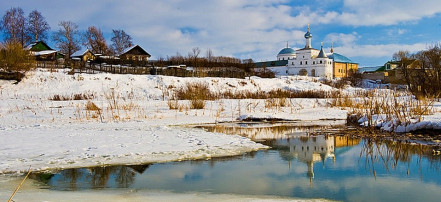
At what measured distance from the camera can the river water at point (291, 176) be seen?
4.16 m

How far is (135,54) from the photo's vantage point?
52031 mm

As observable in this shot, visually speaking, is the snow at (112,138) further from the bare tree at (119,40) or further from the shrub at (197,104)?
the bare tree at (119,40)

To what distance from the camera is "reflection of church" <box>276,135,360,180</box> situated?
6.07m

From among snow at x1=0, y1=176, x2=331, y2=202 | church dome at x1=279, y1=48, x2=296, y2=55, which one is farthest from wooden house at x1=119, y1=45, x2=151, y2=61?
snow at x1=0, y1=176, x2=331, y2=202

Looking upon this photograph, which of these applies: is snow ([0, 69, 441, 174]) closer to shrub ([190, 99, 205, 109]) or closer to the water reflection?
the water reflection

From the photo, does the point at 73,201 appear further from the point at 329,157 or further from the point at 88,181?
the point at 329,157

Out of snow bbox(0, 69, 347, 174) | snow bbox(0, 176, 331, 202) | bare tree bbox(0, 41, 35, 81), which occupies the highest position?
bare tree bbox(0, 41, 35, 81)

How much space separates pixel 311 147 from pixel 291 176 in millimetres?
2501

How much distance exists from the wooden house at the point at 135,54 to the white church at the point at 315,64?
3093 centimetres

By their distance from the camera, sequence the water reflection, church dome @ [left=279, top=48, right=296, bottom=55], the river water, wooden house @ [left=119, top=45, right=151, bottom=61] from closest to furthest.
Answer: the river water, the water reflection, wooden house @ [left=119, top=45, right=151, bottom=61], church dome @ [left=279, top=48, right=296, bottom=55]

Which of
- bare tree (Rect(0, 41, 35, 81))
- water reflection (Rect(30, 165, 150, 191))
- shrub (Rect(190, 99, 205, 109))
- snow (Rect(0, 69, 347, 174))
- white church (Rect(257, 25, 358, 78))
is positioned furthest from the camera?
white church (Rect(257, 25, 358, 78))

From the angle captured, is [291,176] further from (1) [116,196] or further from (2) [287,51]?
(2) [287,51]

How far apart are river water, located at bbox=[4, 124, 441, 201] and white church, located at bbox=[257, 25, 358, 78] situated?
213ft

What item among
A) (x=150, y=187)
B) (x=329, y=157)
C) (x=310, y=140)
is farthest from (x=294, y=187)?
(x=310, y=140)
